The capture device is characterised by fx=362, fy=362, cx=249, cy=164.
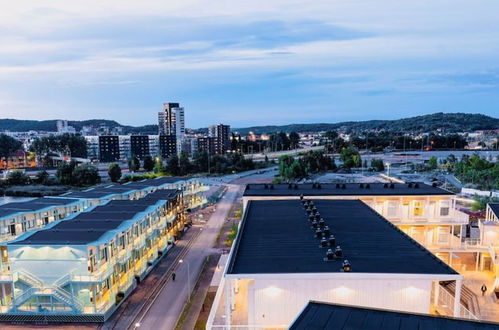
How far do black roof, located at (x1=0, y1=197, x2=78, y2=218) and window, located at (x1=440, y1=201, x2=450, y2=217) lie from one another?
3518cm

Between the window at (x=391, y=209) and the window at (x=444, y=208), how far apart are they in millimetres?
3558

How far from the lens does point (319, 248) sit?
16.5 m

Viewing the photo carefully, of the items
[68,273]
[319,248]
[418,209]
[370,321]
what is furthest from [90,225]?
[418,209]

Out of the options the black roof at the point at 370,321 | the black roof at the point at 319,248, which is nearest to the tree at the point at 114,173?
the black roof at the point at 319,248

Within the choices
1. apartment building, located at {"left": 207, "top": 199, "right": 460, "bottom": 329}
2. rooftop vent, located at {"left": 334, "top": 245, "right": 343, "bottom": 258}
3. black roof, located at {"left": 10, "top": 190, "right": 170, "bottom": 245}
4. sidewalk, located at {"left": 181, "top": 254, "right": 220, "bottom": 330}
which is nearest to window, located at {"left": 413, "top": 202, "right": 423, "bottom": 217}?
apartment building, located at {"left": 207, "top": 199, "right": 460, "bottom": 329}

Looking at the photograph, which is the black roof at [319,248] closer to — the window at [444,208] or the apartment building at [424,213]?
the apartment building at [424,213]

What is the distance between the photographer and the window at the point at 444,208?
29.6 metres

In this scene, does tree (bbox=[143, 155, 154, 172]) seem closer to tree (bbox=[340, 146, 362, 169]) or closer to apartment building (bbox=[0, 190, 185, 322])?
tree (bbox=[340, 146, 362, 169])

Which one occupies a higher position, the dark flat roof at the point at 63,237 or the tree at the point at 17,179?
the dark flat roof at the point at 63,237

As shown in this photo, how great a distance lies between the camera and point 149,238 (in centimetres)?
3088

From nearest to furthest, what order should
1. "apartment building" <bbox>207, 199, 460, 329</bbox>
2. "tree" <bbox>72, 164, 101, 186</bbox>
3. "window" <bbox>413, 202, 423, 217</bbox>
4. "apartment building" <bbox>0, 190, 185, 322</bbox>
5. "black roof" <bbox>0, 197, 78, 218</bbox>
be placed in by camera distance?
"apartment building" <bbox>207, 199, 460, 329</bbox>
"apartment building" <bbox>0, 190, 185, 322</bbox>
"window" <bbox>413, 202, 423, 217</bbox>
"black roof" <bbox>0, 197, 78, 218</bbox>
"tree" <bbox>72, 164, 101, 186</bbox>

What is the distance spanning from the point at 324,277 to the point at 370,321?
4.12m

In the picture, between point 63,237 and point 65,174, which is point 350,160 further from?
point 63,237

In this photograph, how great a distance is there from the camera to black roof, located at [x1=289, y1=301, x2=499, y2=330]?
919cm
